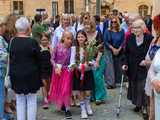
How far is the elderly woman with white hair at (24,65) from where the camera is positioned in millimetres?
8391

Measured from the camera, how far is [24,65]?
331 inches

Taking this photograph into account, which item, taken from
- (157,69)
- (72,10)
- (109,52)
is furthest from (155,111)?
(72,10)

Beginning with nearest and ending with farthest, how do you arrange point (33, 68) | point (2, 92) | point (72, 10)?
point (33, 68) < point (2, 92) < point (72, 10)

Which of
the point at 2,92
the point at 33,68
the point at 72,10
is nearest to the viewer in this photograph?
the point at 33,68

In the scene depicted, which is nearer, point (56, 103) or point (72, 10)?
point (56, 103)

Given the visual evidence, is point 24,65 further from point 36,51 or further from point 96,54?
point 96,54

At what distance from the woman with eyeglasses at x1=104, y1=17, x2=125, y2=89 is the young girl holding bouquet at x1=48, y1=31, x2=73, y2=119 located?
2.84m

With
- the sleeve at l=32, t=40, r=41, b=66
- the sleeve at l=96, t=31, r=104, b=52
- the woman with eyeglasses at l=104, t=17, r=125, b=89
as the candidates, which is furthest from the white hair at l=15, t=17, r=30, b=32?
the woman with eyeglasses at l=104, t=17, r=125, b=89

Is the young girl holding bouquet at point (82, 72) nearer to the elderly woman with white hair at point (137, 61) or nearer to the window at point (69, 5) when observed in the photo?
the elderly woman with white hair at point (137, 61)

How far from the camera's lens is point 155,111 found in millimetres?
6488

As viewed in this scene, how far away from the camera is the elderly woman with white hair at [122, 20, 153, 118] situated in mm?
10016

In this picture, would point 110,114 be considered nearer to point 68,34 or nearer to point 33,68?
point 68,34

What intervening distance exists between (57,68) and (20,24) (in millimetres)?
1966

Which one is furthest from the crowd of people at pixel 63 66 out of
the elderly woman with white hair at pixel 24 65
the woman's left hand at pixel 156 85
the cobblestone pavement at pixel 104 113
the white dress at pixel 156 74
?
the woman's left hand at pixel 156 85
